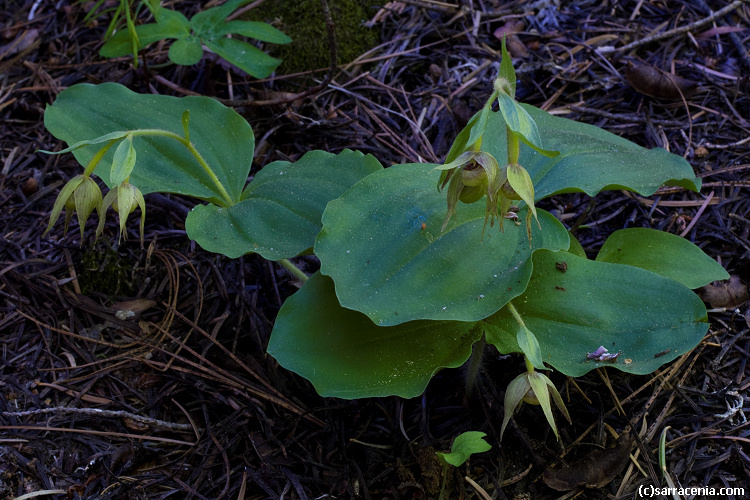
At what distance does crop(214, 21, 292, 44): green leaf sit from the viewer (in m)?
2.96

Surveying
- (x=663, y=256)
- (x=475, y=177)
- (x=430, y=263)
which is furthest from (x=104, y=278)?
(x=663, y=256)

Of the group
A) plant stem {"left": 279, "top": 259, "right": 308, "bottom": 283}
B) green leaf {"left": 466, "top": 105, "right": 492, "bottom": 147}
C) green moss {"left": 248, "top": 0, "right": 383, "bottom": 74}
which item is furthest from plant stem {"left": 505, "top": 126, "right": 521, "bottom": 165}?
A: green moss {"left": 248, "top": 0, "right": 383, "bottom": 74}

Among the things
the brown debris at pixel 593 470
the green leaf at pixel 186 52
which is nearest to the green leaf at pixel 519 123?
the brown debris at pixel 593 470

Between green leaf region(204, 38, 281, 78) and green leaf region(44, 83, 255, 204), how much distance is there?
52 centimetres

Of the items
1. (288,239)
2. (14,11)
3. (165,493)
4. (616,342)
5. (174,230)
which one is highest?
(14,11)

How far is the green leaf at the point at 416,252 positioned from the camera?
6.11 feet

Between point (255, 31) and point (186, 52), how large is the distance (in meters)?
0.37

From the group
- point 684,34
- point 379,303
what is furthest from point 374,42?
point 379,303

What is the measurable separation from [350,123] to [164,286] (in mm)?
1337

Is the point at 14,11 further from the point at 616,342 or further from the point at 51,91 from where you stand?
the point at 616,342

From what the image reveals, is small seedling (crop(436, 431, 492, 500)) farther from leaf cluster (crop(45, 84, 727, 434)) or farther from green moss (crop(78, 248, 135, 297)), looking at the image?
green moss (crop(78, 248, 135, 297))

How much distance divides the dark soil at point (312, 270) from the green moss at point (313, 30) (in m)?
0.10

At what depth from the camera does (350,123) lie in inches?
126

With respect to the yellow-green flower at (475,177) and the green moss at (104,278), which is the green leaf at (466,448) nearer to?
the yellow-green flower at (475,177)
